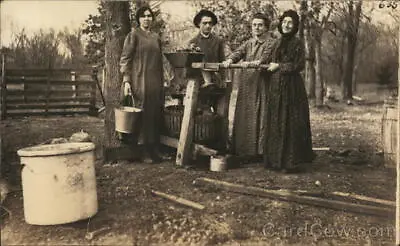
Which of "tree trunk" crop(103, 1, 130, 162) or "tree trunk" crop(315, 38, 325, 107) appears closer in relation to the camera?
"tree trunk" crop(103, 1, 130, 162)

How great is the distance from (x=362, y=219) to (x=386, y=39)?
3.63 metres

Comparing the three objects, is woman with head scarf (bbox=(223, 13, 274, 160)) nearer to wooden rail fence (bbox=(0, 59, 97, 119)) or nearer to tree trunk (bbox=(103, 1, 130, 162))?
tree trunk (bbox=(103, 1, 130, 162))

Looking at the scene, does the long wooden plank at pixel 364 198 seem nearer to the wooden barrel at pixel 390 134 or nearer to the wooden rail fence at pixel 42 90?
the wooden barrel at pixel 390 134

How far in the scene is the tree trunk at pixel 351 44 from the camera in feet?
29.3

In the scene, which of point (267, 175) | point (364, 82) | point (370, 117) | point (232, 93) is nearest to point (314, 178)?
point (267, 175)

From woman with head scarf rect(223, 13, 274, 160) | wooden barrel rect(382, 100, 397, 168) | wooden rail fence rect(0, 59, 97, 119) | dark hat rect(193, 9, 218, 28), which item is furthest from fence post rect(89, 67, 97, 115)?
wooden barrel rect(382, 100, 397, 168)

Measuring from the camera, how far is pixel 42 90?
4332 millimetres

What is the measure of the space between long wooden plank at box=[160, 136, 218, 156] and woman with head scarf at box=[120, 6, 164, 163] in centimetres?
10

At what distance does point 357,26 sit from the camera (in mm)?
9398

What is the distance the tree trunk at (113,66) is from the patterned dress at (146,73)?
22 centimetres

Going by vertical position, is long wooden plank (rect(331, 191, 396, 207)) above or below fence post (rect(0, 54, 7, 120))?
below

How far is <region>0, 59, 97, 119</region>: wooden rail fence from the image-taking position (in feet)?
13.5

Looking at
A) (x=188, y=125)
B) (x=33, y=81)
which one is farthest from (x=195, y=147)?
(x=33, y=81)

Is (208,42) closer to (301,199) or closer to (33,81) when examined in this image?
(33,81)
